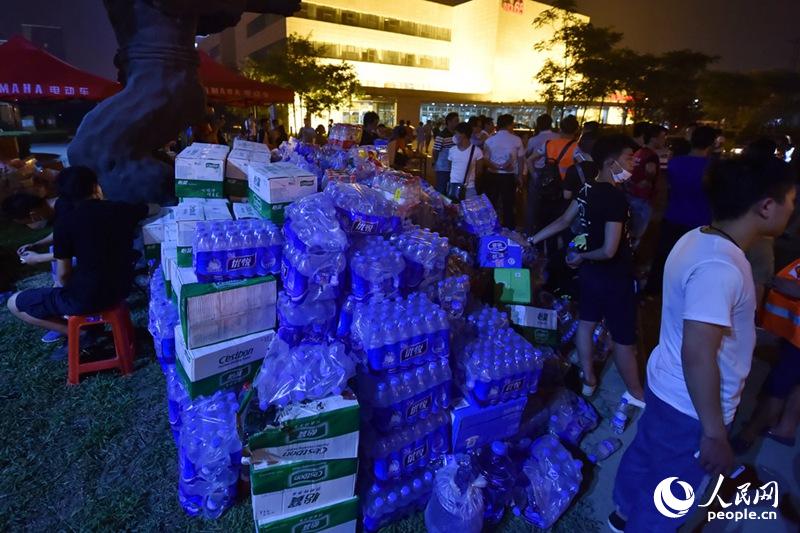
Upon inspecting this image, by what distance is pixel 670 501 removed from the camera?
1878 mm

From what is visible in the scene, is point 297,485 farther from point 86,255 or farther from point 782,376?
point 782,376

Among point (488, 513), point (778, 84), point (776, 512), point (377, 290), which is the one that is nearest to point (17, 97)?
point (377, 290)

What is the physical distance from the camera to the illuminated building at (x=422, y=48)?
3831 centimetres

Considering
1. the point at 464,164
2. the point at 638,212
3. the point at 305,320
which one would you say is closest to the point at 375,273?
the point at 305,320

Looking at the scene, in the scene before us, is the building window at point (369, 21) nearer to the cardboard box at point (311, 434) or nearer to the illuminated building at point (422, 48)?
the illuminated building at point (422, 48)

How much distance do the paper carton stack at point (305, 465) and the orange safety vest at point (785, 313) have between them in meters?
2.69

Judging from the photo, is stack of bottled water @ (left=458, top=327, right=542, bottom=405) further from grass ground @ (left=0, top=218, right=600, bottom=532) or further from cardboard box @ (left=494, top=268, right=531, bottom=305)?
cardboard box @ (left=494, top=268, right=531, bottom=305)

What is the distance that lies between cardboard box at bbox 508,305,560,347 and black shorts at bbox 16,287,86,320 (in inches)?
139

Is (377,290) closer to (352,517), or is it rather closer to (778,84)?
(352,517)

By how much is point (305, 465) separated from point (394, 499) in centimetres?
60

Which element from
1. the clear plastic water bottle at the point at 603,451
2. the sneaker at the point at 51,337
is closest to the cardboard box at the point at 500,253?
the clear plastic water bottle at the point at 603,451

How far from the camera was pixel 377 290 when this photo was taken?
8.59ft

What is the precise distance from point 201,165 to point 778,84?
60.2m

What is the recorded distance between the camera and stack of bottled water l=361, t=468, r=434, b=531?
2330 mm
